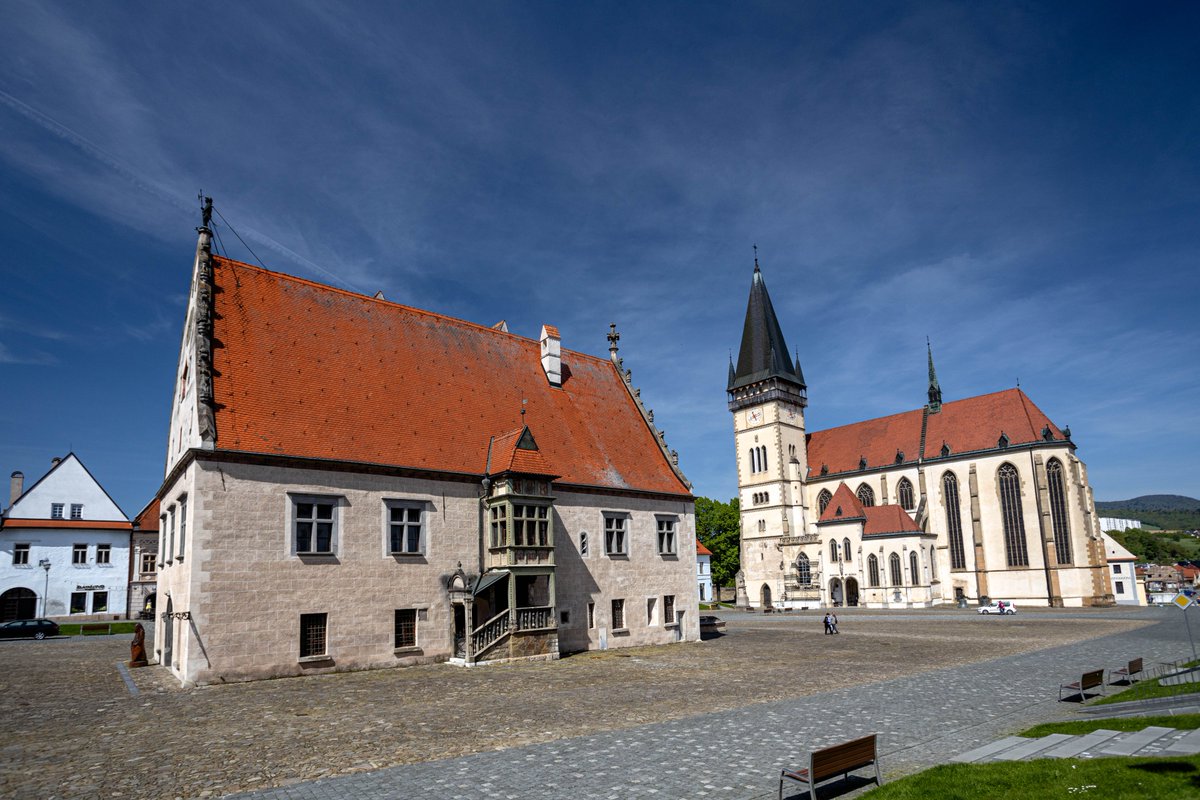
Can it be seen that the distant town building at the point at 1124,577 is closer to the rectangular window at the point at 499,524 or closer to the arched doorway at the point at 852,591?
the arched doorway at the point at 852,591

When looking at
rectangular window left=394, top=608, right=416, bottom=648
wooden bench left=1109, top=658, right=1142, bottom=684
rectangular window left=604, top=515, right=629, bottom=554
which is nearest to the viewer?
wooden bench left=1109, top=658, right=1142, bottom=684

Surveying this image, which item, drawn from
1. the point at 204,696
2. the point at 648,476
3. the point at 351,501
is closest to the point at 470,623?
the point at 351,501

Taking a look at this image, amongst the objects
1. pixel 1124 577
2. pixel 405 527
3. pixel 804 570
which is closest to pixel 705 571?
pixel 804 570

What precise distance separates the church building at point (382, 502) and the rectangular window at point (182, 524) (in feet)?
0.46

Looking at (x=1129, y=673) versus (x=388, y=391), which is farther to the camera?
(x=388, y=391)

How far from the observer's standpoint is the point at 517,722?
1444 centimetres

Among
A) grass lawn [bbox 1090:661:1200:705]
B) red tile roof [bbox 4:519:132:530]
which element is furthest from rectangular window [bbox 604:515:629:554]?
red tile roof [bbox 4:519:132:530]

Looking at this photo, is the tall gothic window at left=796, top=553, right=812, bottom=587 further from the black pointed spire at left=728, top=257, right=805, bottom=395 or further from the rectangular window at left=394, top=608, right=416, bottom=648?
the rectangular window at left=394, top=608, right=416, bottom=648

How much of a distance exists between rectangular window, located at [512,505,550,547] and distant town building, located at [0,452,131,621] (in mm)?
39653

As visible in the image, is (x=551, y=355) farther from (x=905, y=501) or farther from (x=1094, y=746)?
(x=905, y=501)

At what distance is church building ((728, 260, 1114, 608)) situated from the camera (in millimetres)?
64688

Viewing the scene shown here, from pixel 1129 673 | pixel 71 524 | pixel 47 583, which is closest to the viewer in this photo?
pixel 1129 673

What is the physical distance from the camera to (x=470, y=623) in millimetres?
24531

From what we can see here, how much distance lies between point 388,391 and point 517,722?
15596 mm
